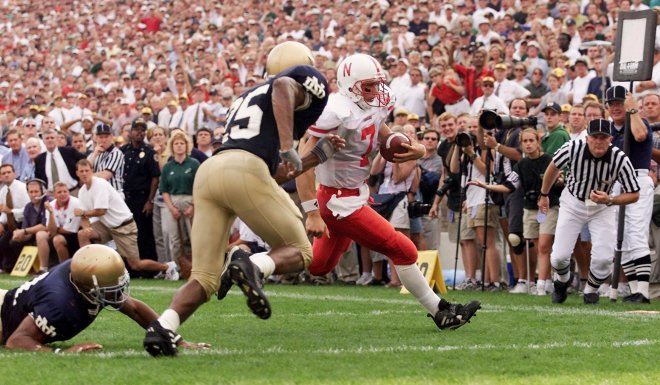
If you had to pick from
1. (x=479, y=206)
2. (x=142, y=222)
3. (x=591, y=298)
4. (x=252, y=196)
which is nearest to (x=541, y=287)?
(x=591, y=298)

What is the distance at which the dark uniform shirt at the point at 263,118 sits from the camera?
259 inches

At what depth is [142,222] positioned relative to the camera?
16.0 metres

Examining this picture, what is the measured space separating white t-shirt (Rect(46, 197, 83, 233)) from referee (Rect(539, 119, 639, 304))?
7.11 m

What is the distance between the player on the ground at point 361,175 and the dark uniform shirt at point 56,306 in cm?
194

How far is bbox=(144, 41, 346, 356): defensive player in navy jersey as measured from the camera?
21.1 ft

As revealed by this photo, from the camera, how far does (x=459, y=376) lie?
19.1 feet

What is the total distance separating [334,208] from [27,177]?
10559 mm

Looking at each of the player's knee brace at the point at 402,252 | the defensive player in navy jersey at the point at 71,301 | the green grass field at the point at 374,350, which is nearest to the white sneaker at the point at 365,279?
the green grass field at the point at 374,350

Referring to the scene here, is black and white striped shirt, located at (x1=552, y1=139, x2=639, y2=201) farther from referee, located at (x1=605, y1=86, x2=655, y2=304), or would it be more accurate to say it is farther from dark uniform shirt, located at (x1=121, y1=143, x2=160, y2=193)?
dark uniform shirt, located at (x1=121, y1=143, x2=160, y2=193)

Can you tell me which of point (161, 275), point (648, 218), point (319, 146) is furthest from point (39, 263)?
point (319, 146)

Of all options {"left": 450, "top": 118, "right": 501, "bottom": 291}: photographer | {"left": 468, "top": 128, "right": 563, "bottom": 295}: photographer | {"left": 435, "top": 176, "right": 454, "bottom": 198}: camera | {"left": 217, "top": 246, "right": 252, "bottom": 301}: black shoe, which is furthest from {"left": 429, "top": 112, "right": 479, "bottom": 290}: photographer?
{"left": 217, "top": 246, "right": 252, "bottom": 301}: black shoe

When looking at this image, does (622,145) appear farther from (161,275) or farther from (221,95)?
(221,95)

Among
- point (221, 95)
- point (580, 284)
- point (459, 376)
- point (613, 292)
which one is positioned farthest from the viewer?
point (221, 95)

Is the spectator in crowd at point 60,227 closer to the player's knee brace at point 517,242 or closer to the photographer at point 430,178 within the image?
the photographer at point 430,178
